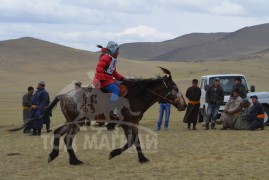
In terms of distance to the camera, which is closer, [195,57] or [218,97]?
[218,97]

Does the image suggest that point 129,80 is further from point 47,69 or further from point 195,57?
point 195,57

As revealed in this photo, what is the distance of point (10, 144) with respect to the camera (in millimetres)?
16656

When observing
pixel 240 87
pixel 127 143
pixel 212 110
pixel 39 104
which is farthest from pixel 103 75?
pixel 240 87

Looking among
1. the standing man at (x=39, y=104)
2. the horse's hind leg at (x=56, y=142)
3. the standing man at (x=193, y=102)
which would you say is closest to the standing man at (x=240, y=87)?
the standing man at (x=193, y=102)

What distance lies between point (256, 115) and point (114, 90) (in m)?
8.82

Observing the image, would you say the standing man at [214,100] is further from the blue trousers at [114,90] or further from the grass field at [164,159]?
the blue trousers at [114,90]

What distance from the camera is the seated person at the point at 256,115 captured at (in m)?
19.8

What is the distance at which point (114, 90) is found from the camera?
12375 mm

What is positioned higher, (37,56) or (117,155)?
(37,56)

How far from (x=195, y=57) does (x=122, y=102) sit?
16992cm

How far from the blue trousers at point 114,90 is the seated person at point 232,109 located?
28.5 ft

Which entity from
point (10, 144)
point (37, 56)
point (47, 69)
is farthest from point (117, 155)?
point (37, 56)

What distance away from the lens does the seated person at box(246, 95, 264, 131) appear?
19.8 m

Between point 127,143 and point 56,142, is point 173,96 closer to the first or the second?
point 127,143
